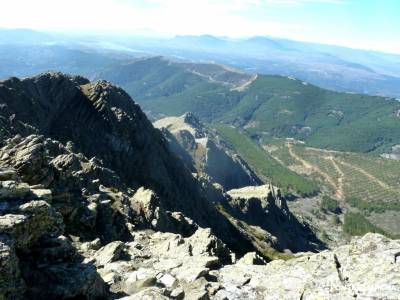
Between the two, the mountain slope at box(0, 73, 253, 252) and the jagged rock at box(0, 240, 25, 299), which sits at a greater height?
the jagged rock at box(0, 240, 25, 299)

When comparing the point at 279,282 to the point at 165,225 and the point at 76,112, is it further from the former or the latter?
the point at 76,112

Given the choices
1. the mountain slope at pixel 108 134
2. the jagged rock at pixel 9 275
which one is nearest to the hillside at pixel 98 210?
the jagged rock at pixel 9 275

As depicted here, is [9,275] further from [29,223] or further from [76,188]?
[76,188]

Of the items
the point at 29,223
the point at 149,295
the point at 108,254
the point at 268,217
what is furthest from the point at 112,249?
the point at 268,217

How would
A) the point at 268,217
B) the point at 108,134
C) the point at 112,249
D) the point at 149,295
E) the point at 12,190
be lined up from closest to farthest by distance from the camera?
the point at 149,295 < the point at 12,190 < the point at 112,249 < the point at 108,134 < the point at 268,217

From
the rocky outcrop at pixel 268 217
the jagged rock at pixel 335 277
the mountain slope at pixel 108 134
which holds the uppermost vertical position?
the jagged rock at pixel 335 277

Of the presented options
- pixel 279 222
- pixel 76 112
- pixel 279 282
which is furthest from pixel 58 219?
pixel 279 222

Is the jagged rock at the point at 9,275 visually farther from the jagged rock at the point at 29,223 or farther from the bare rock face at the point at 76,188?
the jagged rock at the point at 29,223

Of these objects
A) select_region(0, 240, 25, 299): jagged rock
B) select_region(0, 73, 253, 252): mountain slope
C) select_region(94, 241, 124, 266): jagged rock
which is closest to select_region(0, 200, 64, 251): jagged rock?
select_region(0, 240, 25, 299): jagged rock

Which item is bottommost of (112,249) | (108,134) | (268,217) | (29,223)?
(268,217)

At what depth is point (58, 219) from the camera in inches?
1325

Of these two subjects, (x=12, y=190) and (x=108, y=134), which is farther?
(x=108, y=134)

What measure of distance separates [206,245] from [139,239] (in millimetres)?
9350

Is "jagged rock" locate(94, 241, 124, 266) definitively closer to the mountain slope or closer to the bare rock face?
the bare rock face
